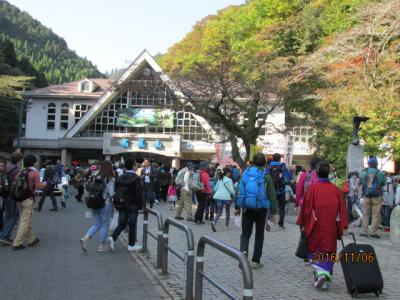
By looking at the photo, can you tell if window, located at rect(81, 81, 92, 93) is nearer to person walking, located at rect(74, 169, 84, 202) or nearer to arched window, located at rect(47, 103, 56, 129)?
arched window, located at rect(47, 103, 56, 129)

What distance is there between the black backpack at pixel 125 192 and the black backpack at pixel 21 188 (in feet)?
5.40

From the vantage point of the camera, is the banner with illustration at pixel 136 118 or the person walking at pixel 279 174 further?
the banner with illustration at pixel 136 118

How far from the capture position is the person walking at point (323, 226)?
5.72 metres

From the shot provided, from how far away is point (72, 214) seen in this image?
14.5 meters

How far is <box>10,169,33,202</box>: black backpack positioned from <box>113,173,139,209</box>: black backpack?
165 centimetres

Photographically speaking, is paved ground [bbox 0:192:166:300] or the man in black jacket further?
the man in black jacket

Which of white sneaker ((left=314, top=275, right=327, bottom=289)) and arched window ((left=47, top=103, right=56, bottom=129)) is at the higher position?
arched window ((left=47, top=103, right=56, bottom=129))

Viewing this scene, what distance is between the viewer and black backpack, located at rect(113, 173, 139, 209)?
8.00 meters

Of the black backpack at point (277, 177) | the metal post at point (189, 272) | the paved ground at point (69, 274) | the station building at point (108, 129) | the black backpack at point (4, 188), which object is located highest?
the station building at point (108, 129)

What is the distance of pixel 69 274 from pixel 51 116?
35661 millimetres

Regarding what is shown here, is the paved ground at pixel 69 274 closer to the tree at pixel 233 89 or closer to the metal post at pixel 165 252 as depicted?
the metal post at pixel 165 252

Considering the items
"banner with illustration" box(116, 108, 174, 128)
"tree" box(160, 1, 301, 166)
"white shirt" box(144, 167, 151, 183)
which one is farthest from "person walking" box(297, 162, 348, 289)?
"banner with illustration" box(116, 108, 174, 128)

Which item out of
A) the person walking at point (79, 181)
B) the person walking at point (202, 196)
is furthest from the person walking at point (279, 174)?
the person walking at point (79, 181)

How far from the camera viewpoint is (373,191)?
34.0 ft
